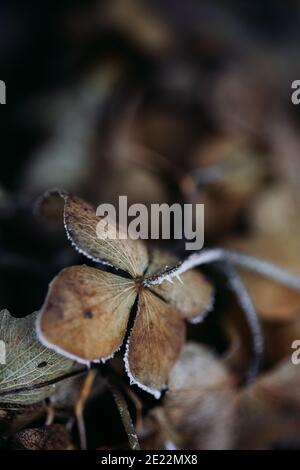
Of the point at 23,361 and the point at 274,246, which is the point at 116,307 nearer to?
the point at 23,361

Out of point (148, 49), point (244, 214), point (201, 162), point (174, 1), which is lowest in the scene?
point (244, 214)

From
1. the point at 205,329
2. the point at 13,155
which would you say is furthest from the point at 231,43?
the point at 205,329

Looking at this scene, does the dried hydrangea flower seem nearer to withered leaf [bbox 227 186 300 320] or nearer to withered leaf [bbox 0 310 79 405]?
withered leaf [bbox 0 310 79 405]

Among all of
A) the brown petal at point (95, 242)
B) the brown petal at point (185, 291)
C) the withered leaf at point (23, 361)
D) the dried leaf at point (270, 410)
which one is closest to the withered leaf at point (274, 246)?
the dried leaf at point (270, 410)

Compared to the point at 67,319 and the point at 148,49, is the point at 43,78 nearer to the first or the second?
the point at 148,49

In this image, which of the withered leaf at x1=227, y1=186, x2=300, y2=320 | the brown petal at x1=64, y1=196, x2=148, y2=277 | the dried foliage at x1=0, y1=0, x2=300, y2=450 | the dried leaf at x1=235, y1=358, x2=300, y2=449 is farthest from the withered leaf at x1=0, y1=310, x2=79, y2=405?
the withered leaf at x1=227, y1=186, x2=300, y2=320

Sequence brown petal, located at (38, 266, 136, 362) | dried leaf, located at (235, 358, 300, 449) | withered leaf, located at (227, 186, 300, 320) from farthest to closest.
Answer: withered leaf, located at (227, 186, 300, 320), dried leaf, located at (235, 358, 300, 449), brown petal, located at (38, 266, 136, 362)

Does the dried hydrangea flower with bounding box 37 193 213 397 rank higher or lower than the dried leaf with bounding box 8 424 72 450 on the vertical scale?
higher

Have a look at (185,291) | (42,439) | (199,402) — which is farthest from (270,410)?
(42,439)
